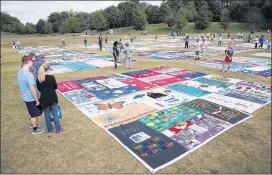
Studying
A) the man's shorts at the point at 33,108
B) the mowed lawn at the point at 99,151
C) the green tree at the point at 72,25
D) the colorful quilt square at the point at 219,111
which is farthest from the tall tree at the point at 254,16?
the man's shorts at the point at 33,108

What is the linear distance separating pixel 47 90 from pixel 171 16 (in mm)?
85170

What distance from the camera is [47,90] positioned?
608 cm

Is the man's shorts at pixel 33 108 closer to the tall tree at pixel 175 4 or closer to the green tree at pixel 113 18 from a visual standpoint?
the green tree at pixel 113 18

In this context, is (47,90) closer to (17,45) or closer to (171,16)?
(17,45)

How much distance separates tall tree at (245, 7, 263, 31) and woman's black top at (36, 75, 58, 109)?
3112 inches

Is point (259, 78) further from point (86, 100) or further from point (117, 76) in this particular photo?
point (86, 100)

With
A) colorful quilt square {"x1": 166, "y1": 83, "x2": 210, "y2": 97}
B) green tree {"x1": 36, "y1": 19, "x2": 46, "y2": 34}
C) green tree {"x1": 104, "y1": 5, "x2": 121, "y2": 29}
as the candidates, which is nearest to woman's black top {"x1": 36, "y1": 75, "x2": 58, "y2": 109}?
colorful quilt square {"x1": 166, "y1": 83, "x2": 210, "y2": 97}

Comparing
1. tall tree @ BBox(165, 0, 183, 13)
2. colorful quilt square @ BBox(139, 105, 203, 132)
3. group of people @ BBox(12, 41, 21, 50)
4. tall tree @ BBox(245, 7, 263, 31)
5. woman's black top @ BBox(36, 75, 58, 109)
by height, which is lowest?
colorful quilt square @ BBox(139, 105, 203, 132)

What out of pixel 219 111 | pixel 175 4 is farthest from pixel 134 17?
pixel 219 111

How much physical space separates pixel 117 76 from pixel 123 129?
7261 millimetres

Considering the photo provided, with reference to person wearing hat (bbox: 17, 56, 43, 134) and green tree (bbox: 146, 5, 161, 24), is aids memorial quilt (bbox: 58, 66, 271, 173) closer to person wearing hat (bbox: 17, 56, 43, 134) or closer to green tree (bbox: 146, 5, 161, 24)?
person wearing hat (bbox: 17, 56, 43, 134)

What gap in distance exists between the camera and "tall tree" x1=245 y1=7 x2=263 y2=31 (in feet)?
233

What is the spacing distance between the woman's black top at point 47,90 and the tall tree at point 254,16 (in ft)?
259

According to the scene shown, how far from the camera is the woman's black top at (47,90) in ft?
19.7
